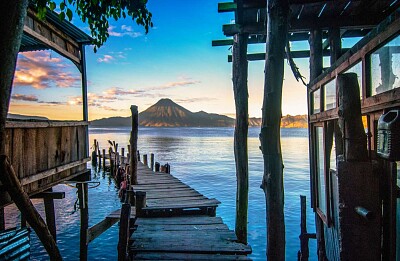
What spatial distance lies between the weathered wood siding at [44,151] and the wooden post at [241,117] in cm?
418

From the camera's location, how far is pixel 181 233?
662 centimetres

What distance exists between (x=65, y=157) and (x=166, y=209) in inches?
116

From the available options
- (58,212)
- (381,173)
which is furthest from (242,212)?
(58,212)

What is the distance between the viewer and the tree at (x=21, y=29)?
2883 millimetres

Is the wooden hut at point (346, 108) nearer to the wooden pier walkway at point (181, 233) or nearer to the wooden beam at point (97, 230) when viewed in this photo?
the wooden pier walkway at point (181, 233)

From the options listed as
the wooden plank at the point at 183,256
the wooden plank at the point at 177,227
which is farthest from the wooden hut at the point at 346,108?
the wooden plank at the point at 177,227

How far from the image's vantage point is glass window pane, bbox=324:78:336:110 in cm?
493

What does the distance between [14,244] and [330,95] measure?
7138 mm

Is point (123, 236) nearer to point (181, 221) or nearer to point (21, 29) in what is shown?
point (181, 221)

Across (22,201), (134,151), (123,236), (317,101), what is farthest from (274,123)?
(134,151)

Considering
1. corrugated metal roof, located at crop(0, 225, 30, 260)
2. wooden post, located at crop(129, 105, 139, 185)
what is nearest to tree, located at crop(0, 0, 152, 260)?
corrugated metal roof, located at crop(0, 225, 30, 260)

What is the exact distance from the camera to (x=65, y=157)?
23.9ft

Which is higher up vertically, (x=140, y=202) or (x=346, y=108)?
(x=346, y=108)

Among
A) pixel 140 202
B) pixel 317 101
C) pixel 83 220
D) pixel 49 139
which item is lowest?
pixel 83 220
